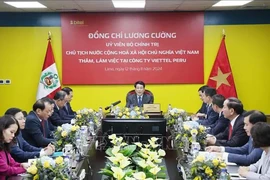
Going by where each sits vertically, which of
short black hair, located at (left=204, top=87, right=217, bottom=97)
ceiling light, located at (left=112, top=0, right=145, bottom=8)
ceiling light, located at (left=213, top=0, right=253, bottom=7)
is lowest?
short black hair, located at (left=204, top=87, right=217, bottom=97)

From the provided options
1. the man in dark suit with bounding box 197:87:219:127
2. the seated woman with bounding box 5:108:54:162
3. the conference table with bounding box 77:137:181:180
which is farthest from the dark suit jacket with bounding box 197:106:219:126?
the seated woman with bounding box 5:108:54:162

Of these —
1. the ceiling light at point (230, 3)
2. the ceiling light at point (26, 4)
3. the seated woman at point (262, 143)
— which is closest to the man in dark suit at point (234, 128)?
the seated woman at point (262, 143)

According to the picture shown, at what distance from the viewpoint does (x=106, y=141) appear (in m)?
3.65

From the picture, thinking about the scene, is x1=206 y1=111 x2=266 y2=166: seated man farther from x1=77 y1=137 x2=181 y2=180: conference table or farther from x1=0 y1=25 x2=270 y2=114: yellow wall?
x1=0 y1=25 x2=270 y2=114: yellow wall

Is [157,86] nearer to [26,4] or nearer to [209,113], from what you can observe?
[209,113]

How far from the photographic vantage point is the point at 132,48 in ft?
25.3

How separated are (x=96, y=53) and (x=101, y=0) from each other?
5.07 ft

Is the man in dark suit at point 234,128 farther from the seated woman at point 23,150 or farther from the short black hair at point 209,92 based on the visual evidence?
the seated woman at point 23,150

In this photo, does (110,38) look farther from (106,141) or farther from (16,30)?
(106,141)

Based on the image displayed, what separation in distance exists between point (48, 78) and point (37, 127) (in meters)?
3.31

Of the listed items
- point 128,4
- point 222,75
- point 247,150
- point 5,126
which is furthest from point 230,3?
point 5,126

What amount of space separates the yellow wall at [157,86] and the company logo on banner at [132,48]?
16 centimetres

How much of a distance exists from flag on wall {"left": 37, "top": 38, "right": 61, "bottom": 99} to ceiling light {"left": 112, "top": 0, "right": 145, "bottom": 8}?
1.60 meters

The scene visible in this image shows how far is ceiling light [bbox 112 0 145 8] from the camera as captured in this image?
659 cm
